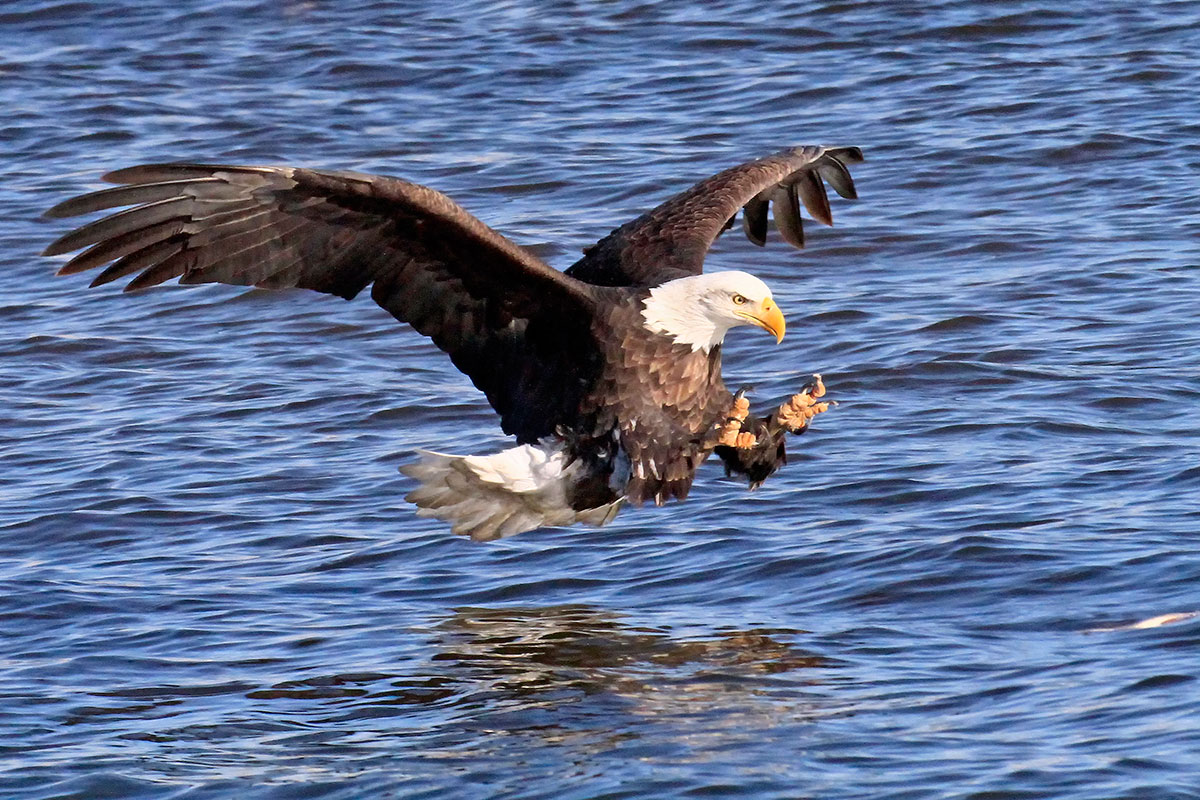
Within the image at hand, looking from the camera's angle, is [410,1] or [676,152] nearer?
[676,152]

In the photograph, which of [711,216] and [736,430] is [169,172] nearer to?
[736,430]

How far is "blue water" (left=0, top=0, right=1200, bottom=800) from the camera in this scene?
17.5 ft

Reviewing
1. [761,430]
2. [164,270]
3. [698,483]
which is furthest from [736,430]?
[164,270]

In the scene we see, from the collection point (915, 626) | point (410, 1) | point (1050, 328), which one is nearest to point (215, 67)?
point (410, 1)

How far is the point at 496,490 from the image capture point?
6504 mm

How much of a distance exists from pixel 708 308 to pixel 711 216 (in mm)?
951

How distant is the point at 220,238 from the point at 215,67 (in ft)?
29.1

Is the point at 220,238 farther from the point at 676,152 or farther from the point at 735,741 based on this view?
the point at 676,152

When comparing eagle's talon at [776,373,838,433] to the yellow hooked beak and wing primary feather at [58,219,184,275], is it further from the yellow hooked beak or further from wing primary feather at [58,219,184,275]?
wing primary feather at [58,219,184,275]

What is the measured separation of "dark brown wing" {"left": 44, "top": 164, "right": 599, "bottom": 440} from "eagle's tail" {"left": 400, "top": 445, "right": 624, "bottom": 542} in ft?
0.55

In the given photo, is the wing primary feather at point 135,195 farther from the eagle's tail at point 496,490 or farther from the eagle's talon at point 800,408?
the eagle's talon at point 800,408

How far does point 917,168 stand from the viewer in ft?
36.8

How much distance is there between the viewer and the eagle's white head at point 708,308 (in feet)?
20.8

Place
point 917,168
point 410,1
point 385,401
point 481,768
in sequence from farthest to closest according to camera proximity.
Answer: point 410,1 → point 917,168 → point 385,401 → point 481,768
